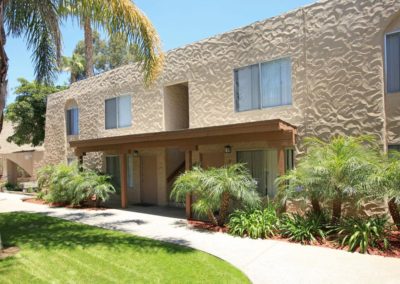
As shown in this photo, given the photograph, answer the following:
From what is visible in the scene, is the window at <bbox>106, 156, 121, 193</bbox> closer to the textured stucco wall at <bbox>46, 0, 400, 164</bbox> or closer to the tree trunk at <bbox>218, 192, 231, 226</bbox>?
the textured stucco wall at <bbox>46, 0, 400, 164</bbox>

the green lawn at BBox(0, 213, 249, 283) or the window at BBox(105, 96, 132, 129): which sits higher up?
the window at BBox(105, 96, 132, 129)

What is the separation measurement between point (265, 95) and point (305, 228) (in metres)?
4.92

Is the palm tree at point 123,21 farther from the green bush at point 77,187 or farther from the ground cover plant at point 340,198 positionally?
the green bush at point 77,187

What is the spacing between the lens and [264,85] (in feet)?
40.0

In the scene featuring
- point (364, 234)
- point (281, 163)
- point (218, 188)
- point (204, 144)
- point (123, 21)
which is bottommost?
point (364, 234)

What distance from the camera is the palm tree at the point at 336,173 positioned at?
8523 mm

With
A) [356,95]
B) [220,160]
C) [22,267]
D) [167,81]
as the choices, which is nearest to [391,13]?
[356,95]

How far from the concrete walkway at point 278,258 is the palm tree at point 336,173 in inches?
54.6

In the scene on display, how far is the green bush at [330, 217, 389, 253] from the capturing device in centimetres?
804

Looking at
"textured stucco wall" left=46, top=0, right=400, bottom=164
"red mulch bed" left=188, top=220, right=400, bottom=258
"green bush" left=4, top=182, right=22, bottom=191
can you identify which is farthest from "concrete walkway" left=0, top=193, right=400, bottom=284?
"green bush" left=4, top=182, right=22, bottom=191

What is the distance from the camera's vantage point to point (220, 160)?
14445mm

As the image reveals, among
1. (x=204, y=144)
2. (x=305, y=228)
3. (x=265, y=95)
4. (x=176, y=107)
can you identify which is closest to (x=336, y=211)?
(x=305, y=228)

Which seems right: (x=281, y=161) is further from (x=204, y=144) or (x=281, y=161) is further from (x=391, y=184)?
(x=391, y=184)

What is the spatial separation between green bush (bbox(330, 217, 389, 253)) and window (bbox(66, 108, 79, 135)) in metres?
16.8
